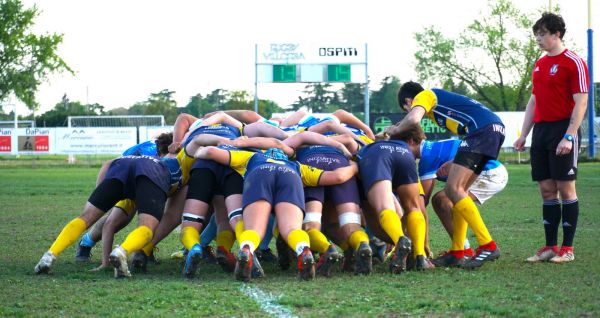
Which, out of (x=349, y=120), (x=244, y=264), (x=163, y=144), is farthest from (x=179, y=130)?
(x=244, y=264)

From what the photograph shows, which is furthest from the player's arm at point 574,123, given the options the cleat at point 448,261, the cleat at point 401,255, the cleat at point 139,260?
the cleat at point 139,260

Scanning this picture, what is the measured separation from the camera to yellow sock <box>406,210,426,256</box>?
25.7 ft

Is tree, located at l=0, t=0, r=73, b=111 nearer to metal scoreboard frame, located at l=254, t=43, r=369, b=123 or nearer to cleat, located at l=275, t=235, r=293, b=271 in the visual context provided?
metal scoreboard frame, located at l=254, t=43, r=369, b=123

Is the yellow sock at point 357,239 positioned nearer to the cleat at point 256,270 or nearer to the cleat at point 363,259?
the cleat at point 363,259

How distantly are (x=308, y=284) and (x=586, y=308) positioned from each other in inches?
87.6

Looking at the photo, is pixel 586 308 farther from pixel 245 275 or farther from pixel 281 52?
pixel 281 52

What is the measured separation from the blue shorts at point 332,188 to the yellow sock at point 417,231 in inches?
21.5

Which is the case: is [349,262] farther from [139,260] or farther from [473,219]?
[139,260]

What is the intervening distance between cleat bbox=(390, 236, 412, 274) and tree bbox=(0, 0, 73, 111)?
45446 mm

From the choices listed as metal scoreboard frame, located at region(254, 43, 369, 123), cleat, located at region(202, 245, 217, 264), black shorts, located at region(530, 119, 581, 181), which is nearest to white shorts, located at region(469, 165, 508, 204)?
black shorts, located at region(530, 119, 581, 181)

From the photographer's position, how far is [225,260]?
7.92 metres

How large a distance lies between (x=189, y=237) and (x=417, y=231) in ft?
6.77

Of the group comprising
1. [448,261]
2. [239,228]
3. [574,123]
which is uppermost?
[574,123]

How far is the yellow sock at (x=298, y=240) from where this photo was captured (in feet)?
23.5
